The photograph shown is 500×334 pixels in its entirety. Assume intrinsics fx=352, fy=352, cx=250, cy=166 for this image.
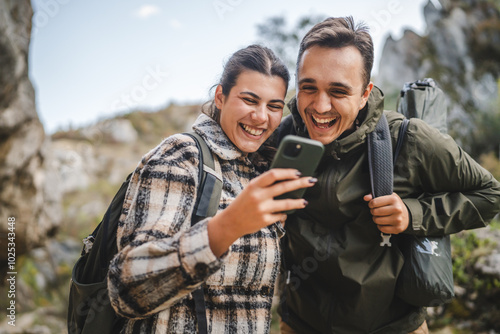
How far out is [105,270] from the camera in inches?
69.9

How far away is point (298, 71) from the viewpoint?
2.19 m

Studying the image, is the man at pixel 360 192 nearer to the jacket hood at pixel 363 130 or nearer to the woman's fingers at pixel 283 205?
the jacket hood at pixel 363 130

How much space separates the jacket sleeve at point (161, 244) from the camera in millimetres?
1357

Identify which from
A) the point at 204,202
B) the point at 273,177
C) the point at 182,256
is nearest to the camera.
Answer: the point at 273,177

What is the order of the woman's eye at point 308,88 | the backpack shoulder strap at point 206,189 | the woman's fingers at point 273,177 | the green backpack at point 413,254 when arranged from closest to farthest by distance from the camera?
the woman's fingers at point 273,177
the backpack shoulder strap at point 206,189
the green backpack at point 413,254
the woman's eye at point 308,88

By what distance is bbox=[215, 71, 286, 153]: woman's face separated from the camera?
202 centimetres

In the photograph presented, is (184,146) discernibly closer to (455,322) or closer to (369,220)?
(369,220)

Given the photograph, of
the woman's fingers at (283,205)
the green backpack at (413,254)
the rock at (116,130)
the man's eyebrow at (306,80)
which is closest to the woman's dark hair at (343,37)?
the man's eyebrow at (306,80)

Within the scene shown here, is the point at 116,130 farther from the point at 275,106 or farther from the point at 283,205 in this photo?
the point at 283,205

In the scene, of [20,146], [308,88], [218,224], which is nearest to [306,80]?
[308,88]

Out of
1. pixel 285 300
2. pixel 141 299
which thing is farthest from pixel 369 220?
pixel 141 299

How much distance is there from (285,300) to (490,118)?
10170 millimetres

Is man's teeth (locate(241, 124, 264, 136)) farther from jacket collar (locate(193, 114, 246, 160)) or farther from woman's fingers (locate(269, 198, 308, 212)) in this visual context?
woman's fingers (locate(269, 198, 308, 212))

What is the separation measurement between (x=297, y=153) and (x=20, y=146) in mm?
6772
